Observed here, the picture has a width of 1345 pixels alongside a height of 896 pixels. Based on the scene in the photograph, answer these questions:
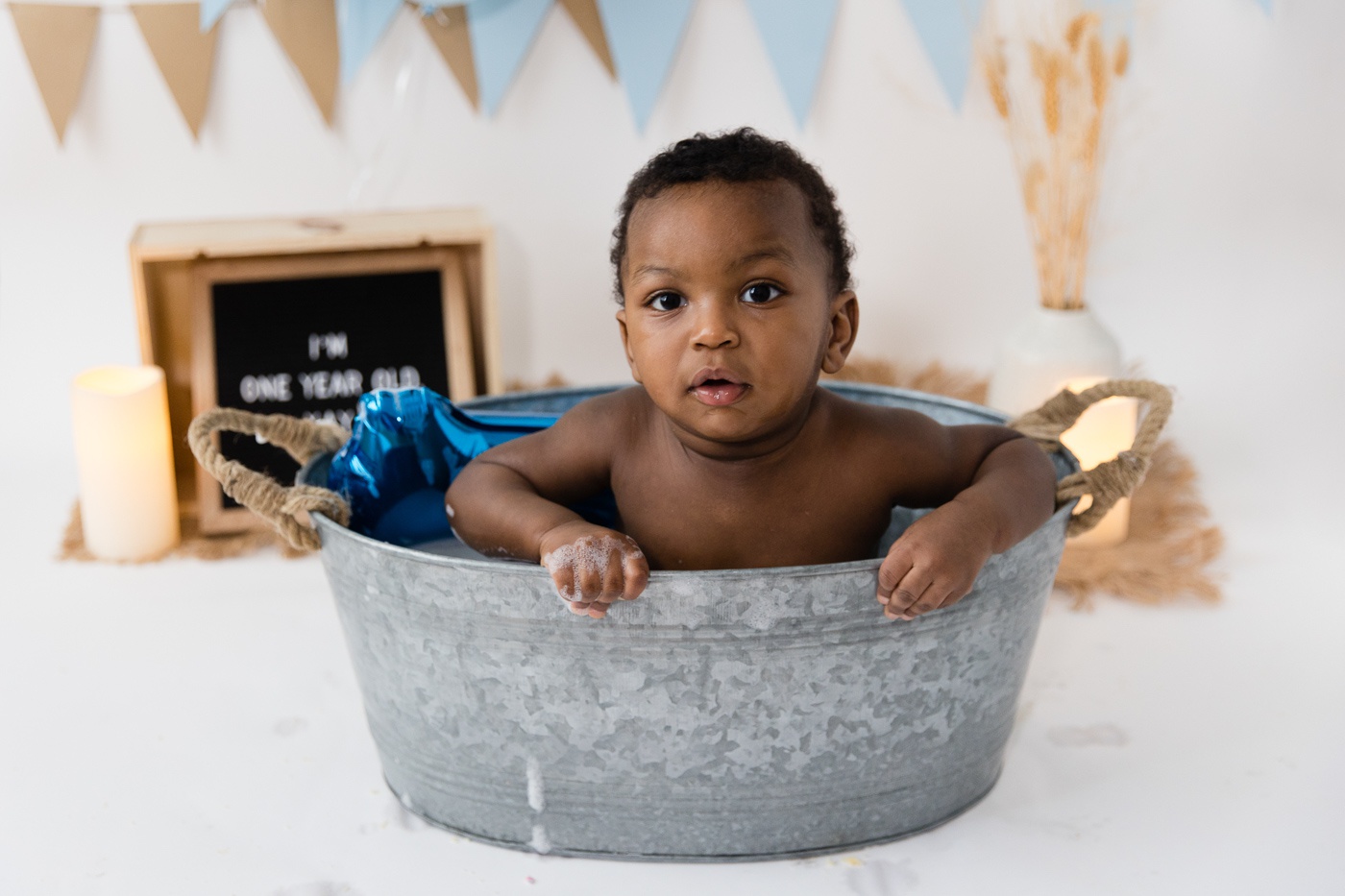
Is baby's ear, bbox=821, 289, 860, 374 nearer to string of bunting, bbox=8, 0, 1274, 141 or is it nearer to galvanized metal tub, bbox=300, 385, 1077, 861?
galvanized metal tub, bbox=300, 385, 1077, 861

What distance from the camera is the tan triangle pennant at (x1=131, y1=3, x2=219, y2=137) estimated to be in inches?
66.1

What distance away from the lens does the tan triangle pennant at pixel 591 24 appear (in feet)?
5.74

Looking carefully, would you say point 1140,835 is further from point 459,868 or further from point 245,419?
point 245,419

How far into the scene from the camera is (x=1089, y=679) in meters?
1.32

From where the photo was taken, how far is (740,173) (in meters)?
0.93

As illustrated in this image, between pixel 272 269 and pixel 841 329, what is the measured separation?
35.4 inches

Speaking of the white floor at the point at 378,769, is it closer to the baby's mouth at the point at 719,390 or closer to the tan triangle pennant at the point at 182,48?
the baby's mouth at the point at 719,390

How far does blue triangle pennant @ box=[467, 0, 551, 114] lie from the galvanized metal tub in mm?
956

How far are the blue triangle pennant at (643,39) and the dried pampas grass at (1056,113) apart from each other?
40cm

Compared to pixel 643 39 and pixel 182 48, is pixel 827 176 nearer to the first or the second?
pixel 643 39

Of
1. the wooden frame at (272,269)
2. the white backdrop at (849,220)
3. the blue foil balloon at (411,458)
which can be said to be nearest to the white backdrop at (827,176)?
the white backdrop at (849,220)

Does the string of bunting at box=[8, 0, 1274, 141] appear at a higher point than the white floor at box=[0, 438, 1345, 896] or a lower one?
higher

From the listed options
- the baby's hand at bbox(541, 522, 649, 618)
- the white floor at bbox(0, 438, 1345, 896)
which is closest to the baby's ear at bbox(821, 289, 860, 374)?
the baby's hand at bbox(541, 522, 649, 618)

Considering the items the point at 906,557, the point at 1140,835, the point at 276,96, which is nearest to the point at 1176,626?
the point at 1140,835
